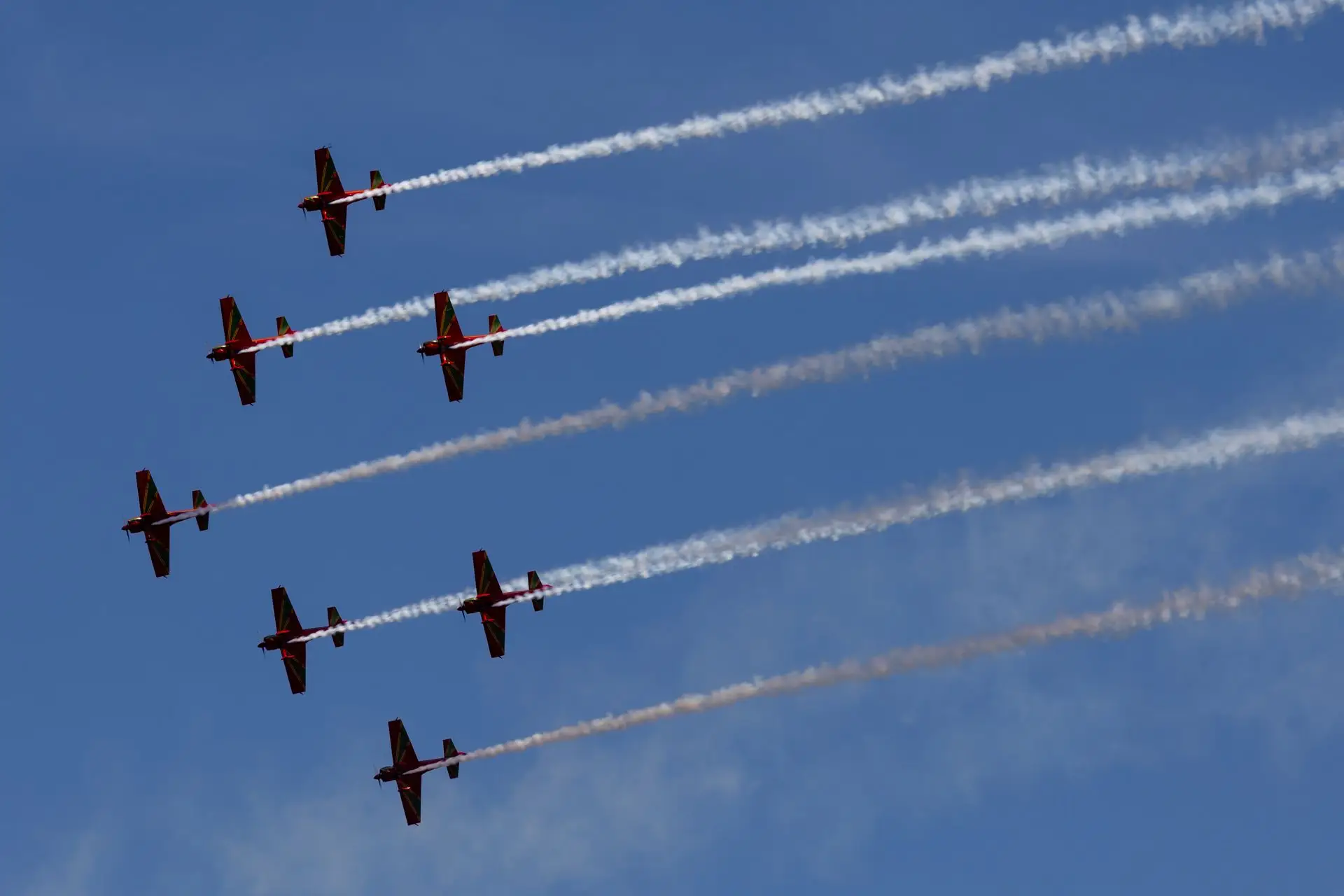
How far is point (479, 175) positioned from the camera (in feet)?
201

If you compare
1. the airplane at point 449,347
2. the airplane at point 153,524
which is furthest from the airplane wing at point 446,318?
the airplane at point 153,524

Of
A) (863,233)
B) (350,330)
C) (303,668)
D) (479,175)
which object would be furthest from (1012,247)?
Answer: (303,668)

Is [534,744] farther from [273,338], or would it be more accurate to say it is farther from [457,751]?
[273,338]

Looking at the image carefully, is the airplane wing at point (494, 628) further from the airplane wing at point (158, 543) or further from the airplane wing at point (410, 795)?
the airplane wing at point (158, 543)

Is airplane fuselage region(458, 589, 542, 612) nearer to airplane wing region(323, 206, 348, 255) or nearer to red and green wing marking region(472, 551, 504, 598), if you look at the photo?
red and green wing marking region(472, 551, 504, 598)

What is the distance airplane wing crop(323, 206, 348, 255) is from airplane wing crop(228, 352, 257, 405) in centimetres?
366

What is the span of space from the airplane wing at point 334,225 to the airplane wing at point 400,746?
1300 centimetres

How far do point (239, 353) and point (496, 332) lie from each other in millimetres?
8434

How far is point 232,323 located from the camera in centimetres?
6725

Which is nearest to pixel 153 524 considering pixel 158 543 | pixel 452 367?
pixel 158 543

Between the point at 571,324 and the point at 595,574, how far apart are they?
20.4ft

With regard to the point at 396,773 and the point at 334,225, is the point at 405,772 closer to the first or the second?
the point at 396,773

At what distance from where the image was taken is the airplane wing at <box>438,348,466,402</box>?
6391 cm

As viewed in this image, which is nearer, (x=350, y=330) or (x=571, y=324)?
(x=571, y=324)
